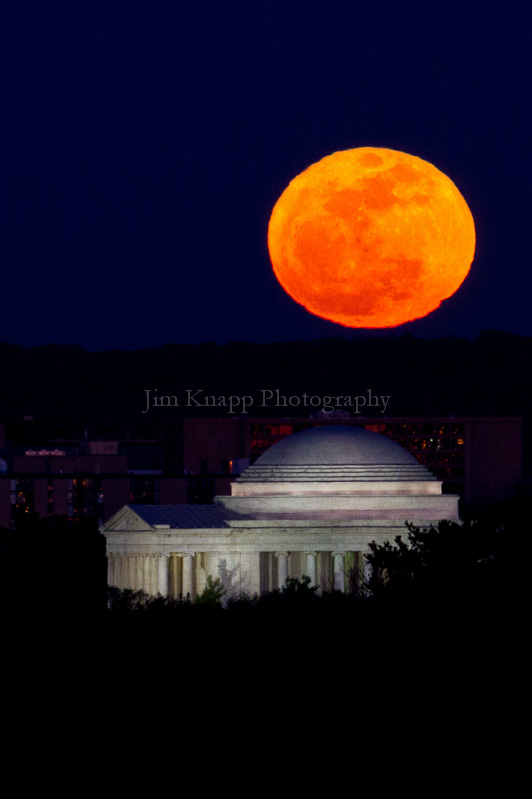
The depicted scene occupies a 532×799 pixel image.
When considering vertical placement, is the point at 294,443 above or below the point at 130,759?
above

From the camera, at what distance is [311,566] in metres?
142

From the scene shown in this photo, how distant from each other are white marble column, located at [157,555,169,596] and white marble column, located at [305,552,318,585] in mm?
8212

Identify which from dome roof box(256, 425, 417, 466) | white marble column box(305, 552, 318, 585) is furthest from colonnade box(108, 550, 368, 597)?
dome roof box(256, 425, 417, 466)

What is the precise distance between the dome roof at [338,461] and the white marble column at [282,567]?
721 cm

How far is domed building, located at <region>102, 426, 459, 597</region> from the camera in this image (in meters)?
139

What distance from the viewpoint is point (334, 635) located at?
103625 millimetres

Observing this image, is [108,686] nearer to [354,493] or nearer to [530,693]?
[530,693]

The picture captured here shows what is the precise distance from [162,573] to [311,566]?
883cm

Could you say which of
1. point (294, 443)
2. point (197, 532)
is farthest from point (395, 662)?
point (294, 443)

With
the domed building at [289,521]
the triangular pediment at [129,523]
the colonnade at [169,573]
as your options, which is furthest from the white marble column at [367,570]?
the triangular pediment at [129,523]

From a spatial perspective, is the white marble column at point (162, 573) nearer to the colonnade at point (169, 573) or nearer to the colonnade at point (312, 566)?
the colonnade at point (169, 573)

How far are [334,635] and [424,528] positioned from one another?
3788 cm

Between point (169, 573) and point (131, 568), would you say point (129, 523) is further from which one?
point (169, 573)

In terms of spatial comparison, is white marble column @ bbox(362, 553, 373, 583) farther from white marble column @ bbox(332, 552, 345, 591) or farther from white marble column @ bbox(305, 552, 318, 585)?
white marble column @ bbox(305, 552, 318, 585)
